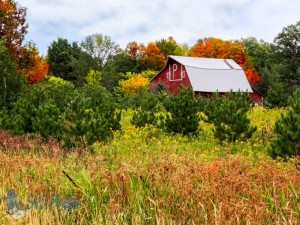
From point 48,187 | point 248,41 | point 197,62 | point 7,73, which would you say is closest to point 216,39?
point 248,41

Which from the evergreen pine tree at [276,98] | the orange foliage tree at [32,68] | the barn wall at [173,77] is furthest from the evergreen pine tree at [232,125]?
the barn wall at [173,77]

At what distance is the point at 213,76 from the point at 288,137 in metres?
38.0

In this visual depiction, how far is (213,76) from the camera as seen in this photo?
49219mm

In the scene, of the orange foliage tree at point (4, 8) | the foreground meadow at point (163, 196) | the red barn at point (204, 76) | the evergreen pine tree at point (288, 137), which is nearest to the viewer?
the foreground meadow at point (163, 196)

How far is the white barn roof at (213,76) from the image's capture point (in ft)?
158

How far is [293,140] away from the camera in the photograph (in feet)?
38.1

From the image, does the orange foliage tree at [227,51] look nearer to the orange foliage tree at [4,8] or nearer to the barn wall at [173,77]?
the barn wall at [173,77]

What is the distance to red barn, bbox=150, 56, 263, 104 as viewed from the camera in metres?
48.1

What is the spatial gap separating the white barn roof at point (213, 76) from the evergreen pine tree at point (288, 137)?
35240 mm

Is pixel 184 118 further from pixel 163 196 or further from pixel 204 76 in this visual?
pixel 204 76

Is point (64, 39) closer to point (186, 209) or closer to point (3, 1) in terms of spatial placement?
point (3, 1)

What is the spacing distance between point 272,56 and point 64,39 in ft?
109

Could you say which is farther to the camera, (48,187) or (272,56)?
(272,56)

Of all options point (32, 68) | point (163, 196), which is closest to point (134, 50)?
point (32, 68)
